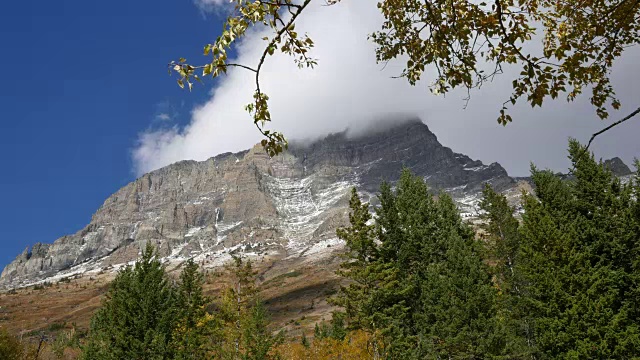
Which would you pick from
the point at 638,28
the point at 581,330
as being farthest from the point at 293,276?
the point at 638,28

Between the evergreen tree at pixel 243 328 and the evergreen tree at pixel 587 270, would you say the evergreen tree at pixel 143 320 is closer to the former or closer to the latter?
the evergreen tree at pixel 243 328

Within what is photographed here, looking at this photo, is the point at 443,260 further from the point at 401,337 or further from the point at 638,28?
the point at 638,28

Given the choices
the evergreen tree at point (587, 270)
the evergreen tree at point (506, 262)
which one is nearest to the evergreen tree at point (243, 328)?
the evergreen tree at point (506, 262)

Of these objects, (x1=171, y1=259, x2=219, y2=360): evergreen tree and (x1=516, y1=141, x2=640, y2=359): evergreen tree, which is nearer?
(x1=516, y1=141, x2=640, y2=359): evergreen tree

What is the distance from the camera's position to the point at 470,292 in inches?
909

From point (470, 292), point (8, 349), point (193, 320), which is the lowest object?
point (470, 292)

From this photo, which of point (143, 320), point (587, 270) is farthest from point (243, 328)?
point (587, 270)

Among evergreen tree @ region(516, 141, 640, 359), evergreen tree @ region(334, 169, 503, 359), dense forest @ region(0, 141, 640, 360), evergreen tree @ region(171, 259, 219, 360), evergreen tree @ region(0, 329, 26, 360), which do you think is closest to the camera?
evergreen tree @ region(516, 141, 640, 359)

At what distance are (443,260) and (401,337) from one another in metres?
7.09

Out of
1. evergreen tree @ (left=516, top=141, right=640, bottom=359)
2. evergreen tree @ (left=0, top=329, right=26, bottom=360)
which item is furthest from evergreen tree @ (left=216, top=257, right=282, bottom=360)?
evergreen tree @ (left=0, top=329, right=26, bottom=360)

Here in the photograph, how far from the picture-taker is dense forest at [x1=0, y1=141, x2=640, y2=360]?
20.4m

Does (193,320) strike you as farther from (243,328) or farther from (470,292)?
(470,292)

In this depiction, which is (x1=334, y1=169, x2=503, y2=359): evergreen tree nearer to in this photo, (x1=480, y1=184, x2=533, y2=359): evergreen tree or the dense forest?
the dense forest

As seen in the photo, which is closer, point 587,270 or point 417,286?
point 587,270
